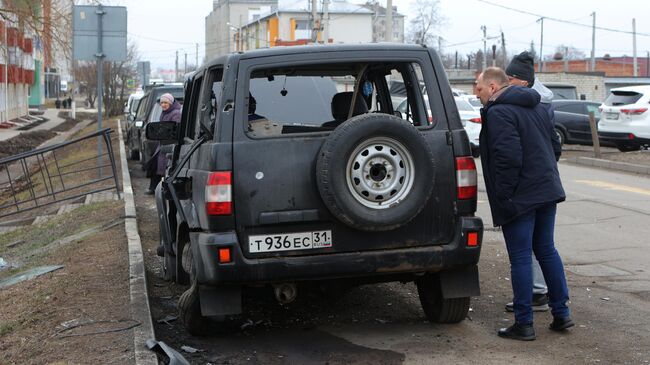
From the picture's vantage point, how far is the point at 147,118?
714 inches

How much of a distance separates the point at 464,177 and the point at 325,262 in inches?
40.9

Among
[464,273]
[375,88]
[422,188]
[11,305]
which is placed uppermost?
[375,88]

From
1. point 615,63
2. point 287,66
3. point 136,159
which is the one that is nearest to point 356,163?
point 287,66

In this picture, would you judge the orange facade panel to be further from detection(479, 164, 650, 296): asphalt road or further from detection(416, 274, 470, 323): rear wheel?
detection(416, 274, 470, 323): rear wheel

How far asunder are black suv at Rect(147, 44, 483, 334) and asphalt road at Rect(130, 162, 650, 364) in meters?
0.29

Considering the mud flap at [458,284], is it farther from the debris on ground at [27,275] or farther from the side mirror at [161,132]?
the debris on ground at [27,275]

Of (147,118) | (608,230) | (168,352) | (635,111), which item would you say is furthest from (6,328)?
(635,111)

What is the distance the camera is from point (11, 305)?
7.81 metres

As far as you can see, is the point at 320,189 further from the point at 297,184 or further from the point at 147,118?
the point at 147,118

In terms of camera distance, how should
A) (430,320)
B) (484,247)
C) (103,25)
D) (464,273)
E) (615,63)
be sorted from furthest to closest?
(615,63)
(103,25)
(484,247)
(430,320)
(464,273)

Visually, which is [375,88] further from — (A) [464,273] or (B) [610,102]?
(B) [610,102]

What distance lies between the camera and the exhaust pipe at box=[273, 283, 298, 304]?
5.76m

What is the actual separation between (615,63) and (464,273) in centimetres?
10907

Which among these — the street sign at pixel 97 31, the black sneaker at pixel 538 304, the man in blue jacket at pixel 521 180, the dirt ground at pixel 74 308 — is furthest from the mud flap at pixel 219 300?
the street sign at pixel 97 31
